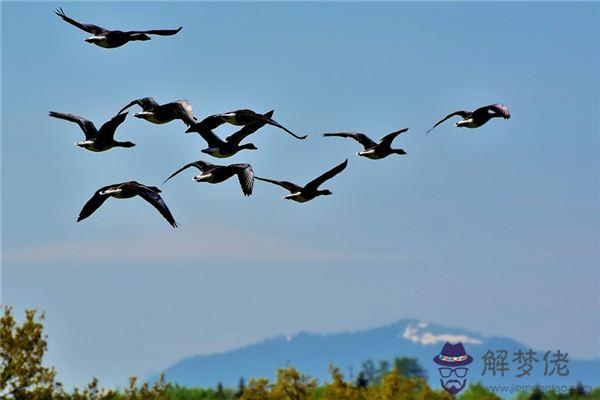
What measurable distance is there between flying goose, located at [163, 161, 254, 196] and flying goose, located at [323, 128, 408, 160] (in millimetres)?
3092

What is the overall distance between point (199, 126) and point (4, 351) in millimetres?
22976

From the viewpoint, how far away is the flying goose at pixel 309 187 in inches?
1041

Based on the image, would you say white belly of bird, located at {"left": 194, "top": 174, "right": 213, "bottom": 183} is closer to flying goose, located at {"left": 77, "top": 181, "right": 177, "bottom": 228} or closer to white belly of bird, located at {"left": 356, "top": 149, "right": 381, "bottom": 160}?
flying goose, located at {"left": 77, "top": 181, "right": 177, "bottom": 228}

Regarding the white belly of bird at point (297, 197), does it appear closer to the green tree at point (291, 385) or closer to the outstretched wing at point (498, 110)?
the outstretched wing at point (498, 110)

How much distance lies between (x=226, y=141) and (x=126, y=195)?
4.00 m

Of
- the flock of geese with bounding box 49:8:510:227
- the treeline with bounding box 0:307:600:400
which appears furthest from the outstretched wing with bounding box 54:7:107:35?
the treeline with bounding box 0:307:600:400

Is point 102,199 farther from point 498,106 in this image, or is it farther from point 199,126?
point 498,106

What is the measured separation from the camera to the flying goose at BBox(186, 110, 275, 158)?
2611 cm

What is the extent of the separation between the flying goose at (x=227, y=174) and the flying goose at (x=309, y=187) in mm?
1811

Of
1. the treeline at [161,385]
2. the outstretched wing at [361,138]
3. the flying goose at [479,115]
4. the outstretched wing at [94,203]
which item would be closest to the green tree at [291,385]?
the treeline at [161,385]

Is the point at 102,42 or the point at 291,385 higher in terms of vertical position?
the point at 102,42

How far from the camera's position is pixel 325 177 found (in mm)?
26531

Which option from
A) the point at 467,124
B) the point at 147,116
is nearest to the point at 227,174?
the point at 147,116

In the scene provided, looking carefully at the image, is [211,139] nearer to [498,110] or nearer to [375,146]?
[375,146]
